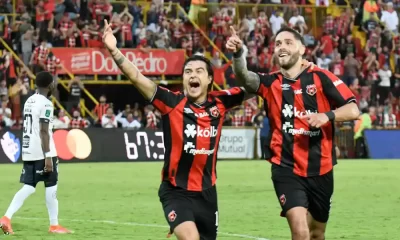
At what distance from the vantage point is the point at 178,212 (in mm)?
8672

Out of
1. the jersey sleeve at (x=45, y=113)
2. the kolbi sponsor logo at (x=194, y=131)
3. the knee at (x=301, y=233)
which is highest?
the kolbi sponsor logo at (x=194, y=131)

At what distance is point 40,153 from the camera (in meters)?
13.9

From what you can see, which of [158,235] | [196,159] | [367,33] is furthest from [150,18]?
[196,159]

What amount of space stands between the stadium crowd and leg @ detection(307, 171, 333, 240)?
864 inches

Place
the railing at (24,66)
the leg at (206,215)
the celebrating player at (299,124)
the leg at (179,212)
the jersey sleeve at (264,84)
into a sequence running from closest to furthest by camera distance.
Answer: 1. the leg at (179,212)
2. the leg at (206,215)
3. the celebrating player at (299,124)
4. the jersey sleeve at (264,84)
5. the railing at (24,66)

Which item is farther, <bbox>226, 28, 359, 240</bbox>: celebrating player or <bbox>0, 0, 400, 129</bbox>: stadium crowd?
<bbox>0, 0, 400, 129</bbox>: stadium crowd

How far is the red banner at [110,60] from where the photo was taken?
34.4 meters

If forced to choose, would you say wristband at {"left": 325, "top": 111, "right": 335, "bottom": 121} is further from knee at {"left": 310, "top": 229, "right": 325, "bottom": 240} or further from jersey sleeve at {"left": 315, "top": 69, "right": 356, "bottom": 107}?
knee at {"left": 310, "top": 229, "right": 325, "bottom": 240}

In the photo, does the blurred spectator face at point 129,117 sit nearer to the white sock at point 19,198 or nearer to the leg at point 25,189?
the leg at point 25,189

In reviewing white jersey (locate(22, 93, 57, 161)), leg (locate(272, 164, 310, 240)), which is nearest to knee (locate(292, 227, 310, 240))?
leg (locate(272, 164, 310, 240))

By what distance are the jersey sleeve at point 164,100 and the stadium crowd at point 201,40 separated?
22497 millimetres

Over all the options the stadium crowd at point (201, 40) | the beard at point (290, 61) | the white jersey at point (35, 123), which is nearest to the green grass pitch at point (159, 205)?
the white jersey at point (35, 123)

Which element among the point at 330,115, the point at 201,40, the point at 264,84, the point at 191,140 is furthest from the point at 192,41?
the point at 191,140

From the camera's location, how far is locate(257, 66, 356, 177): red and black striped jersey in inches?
377
